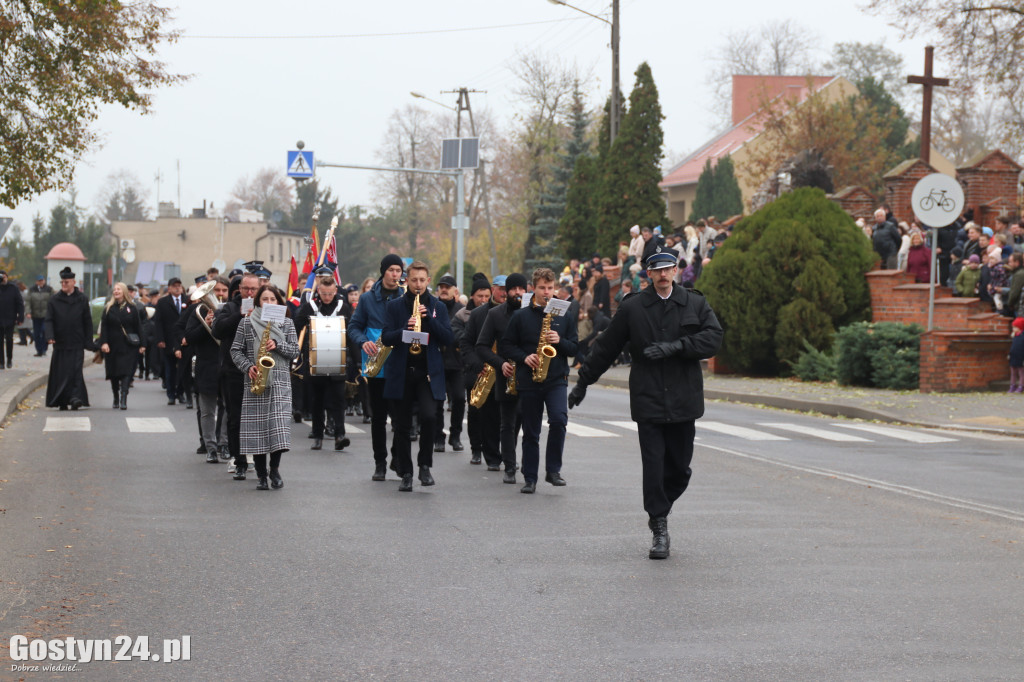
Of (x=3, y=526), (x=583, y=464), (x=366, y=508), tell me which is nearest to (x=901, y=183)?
(x=583, y=464)

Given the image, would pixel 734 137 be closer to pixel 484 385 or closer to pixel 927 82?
pixel 927 82

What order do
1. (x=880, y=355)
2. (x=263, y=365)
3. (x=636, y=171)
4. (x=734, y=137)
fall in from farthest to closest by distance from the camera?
1. (x=734, y=137)
2. (x=636, y=171)
3. (x=880, y=355)
4. (x=263, y=365)

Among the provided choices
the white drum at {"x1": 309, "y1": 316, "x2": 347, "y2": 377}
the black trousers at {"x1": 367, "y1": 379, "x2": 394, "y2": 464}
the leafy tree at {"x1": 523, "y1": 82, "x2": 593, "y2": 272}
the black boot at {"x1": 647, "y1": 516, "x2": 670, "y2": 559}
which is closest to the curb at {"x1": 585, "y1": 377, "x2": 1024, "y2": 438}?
the white drum at {"x1": 309, "y1": 316, "x2": 347, "y2": 377}

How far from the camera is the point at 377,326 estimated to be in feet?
42.9

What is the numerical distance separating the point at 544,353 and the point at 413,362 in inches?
46.7

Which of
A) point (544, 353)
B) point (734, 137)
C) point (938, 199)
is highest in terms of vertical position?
point (734, 137)

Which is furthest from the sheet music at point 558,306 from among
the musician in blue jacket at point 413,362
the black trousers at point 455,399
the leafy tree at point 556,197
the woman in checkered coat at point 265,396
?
the leafy tree at point 556,197

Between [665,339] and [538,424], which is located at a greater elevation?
[665,339]

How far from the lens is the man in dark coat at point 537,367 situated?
1209 cm

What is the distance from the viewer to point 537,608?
733 centimetres

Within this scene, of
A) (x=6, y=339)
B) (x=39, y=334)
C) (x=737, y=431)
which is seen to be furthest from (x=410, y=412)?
(x=39, y=334)

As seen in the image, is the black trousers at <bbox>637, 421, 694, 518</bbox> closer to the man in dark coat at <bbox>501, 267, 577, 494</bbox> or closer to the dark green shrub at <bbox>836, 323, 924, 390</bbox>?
the man in dark coat at <bbox>501, 267, 577, 494</bbox>

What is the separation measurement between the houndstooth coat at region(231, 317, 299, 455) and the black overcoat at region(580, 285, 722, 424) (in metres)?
3.93

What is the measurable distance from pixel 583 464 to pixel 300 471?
2.92 meters
